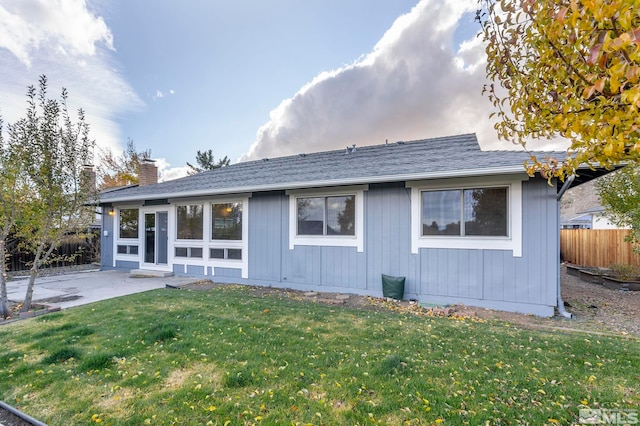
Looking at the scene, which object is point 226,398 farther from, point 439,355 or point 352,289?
point 352,289

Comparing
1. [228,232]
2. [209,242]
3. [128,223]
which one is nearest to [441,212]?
[228,232]

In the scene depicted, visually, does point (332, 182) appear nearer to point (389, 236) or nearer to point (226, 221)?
point (389, 236)

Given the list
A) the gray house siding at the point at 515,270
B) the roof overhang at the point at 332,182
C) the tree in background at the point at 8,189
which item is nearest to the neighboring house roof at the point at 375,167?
the roof overhang at the point at 332,182

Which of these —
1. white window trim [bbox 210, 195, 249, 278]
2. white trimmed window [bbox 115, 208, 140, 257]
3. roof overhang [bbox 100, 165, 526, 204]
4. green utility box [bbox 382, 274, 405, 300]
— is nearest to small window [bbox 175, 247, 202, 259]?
A: white window trim [bbox 210, 195, 249, 278]

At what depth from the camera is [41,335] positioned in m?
4.11

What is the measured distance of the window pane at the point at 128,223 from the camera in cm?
1057

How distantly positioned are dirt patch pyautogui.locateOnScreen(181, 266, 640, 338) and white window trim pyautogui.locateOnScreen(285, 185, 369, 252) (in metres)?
1.20

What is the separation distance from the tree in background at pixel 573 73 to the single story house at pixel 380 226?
326 cm

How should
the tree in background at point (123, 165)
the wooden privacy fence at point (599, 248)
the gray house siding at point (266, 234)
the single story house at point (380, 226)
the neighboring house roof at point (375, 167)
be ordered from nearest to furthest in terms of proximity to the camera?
the single story house at point (380, 226) < the neighboring house roof at point (375, 167) < the gray house siding at point (266, 234) < the wooden privacy fence at point (599, 248) < the tree in background at point (123, 165)

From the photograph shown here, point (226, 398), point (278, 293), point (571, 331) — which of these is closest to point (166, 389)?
point (226, 398)

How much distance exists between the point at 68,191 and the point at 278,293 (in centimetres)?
470

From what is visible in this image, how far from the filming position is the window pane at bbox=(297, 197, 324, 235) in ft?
24.2

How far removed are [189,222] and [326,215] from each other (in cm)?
473

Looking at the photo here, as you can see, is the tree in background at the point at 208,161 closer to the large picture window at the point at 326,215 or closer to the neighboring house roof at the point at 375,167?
the neighboring house roof at the point at 375,167
